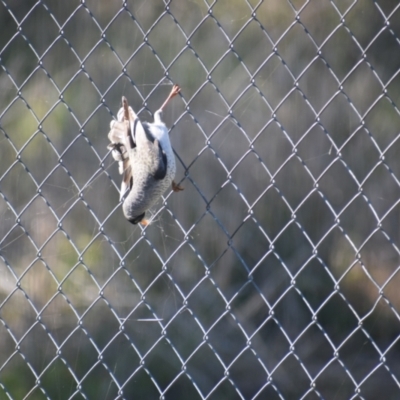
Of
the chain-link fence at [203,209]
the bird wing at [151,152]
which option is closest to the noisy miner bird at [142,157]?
the bird wing at [151,152]

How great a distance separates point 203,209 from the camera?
2.11m

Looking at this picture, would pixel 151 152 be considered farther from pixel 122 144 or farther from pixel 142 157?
pixel 122 144

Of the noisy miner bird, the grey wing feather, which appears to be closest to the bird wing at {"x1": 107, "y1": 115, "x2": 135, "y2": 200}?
the noisy miner bird

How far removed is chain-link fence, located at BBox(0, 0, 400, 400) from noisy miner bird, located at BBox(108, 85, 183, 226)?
0.13 metres

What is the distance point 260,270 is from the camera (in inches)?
82.0

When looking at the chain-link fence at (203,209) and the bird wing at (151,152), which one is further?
the chain-link fence at (203,209)

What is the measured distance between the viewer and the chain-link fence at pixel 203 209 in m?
1.99

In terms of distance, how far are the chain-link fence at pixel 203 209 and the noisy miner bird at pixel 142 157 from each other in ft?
0.43

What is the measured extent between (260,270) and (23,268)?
886 millimetres

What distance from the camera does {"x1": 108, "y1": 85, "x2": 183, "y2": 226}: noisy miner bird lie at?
1.76 meters

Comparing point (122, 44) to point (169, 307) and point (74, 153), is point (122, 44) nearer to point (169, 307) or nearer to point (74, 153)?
point (74, 153)

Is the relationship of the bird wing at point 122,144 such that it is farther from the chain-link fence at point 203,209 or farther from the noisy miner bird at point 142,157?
the chain-link fence at point 203,209

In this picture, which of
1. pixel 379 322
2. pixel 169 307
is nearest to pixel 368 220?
pixel 379 322

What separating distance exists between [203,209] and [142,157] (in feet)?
1.35
